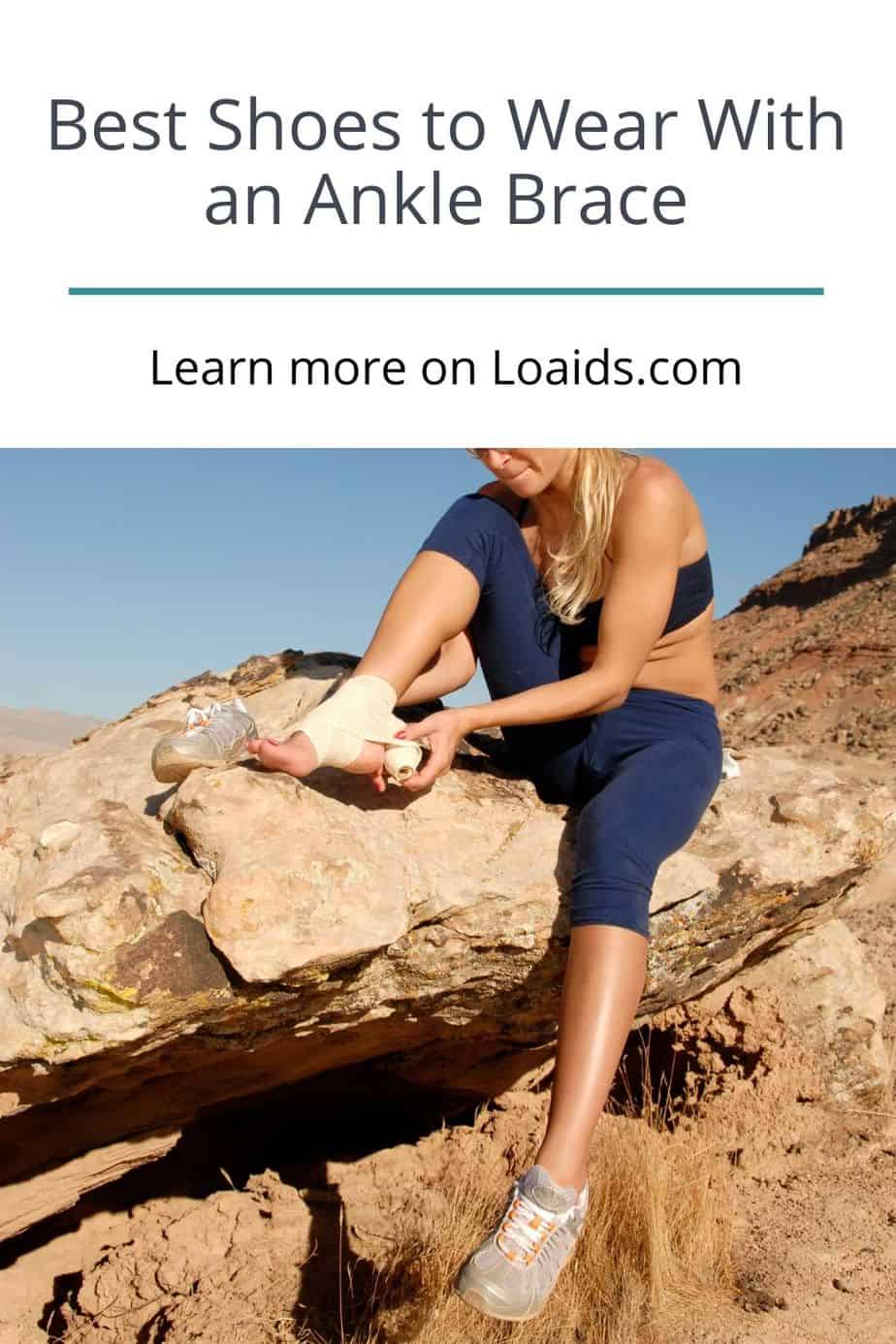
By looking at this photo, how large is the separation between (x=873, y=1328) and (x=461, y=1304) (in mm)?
1008

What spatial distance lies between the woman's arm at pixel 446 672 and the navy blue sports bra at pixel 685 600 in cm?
32

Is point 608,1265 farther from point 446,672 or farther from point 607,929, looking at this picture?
point 446,672

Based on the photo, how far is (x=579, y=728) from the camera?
2.94 metres

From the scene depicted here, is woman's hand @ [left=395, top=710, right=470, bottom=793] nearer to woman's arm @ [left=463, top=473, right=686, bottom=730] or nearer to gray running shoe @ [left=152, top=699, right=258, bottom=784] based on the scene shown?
woman's arm @ [left=463, top=473, right=686, bottom=730]

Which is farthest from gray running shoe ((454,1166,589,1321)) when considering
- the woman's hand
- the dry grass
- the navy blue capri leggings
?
the woman's hand

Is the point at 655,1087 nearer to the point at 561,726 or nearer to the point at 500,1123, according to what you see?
the point at 500,1123

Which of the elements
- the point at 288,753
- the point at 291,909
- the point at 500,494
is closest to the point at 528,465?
the point at 500,494

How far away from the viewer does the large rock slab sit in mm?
2354

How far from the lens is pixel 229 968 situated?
7.86 ft

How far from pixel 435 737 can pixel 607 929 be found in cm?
59

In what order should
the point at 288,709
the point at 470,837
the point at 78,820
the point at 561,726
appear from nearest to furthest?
the point at 78,820
the point at 470,837
the point at 561,726
the point at 288,709

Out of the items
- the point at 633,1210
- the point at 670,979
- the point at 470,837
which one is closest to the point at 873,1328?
the point at 633,1210

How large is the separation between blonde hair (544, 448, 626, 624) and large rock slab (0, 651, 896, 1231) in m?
0.55

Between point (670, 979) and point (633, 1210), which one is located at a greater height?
point (670, 979)
